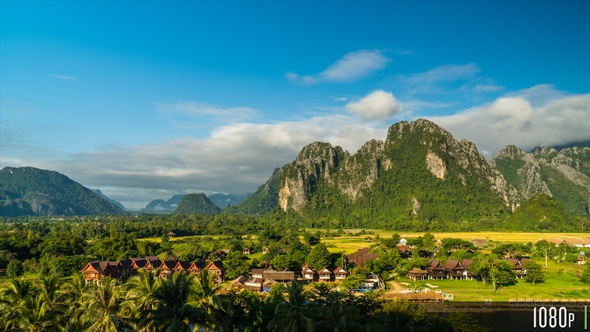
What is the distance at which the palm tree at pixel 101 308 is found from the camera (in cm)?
1705

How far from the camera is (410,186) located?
174750mm

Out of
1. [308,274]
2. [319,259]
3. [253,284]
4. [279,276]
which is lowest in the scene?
[253,284]

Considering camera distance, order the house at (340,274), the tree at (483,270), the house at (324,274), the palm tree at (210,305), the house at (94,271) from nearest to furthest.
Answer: the palm tree at (210,305) < the tree at (483,270) < the house at (94,271) < the house at (324,274) < the house at (340,274)

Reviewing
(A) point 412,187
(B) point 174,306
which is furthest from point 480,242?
(B) point 174,306

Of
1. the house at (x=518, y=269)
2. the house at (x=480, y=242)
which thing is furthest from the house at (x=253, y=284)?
the house at (x=480, y=242)

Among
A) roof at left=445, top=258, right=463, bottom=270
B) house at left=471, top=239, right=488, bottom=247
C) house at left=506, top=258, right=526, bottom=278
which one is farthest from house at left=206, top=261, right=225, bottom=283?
house at left=471, top=239, right=488, bottom=247

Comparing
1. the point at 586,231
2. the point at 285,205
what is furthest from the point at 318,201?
the point at 586,231

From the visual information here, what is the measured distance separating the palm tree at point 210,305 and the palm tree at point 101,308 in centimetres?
351

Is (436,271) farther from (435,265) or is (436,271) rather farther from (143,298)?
(143,298)

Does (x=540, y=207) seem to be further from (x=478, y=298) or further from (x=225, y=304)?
(x=225, y=304)

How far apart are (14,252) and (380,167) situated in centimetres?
15350

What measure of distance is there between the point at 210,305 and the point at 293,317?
412cm

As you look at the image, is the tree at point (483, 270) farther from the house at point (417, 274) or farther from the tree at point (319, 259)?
the tree at point (319, 259)

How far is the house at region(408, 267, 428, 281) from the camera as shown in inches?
2293
